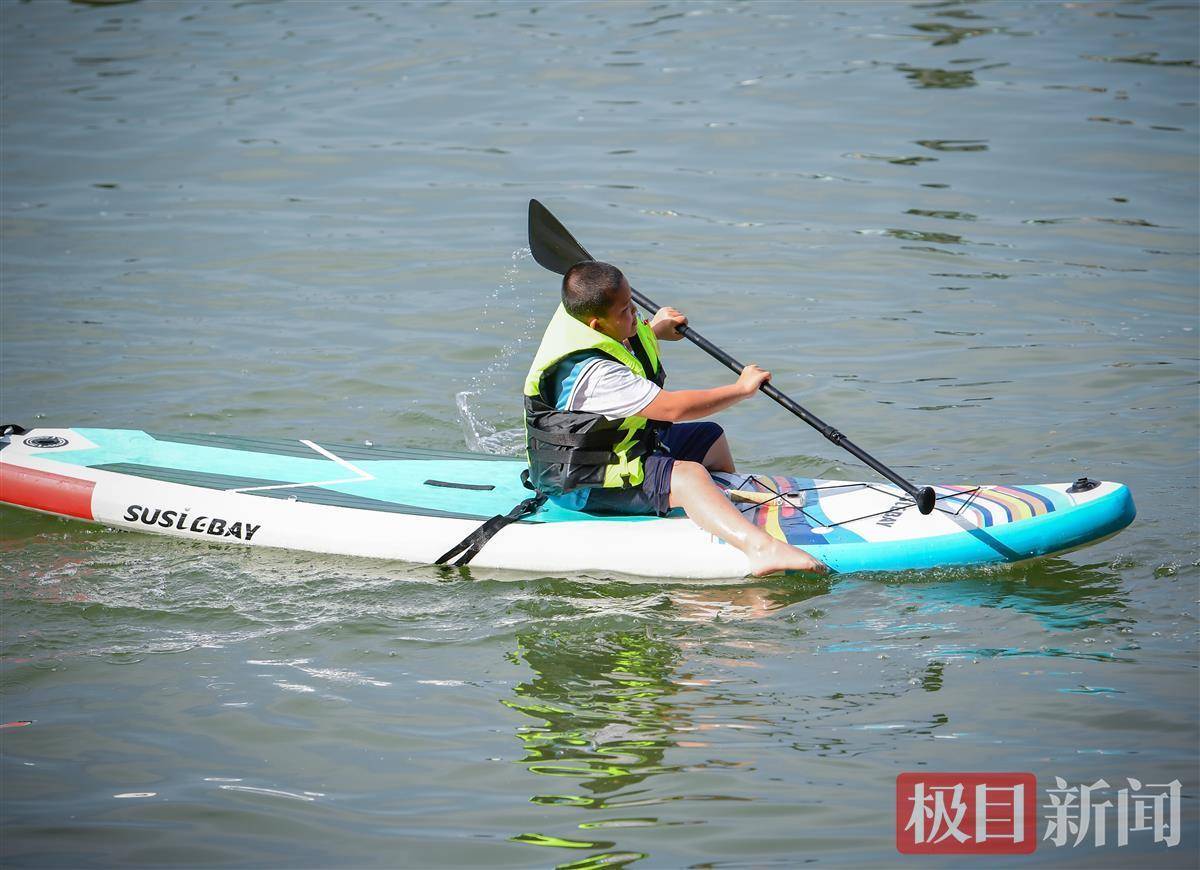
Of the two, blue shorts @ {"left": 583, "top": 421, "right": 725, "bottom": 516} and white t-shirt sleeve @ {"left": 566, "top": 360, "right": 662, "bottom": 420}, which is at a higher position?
white t-shirt sleeve @ {"left": 566, "top": 360, "right": 662, "bottom": 420}

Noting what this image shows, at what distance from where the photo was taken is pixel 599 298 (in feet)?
16.5

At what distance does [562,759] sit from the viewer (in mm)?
4098

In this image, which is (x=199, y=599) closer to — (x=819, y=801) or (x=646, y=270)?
(x=819, y=801)

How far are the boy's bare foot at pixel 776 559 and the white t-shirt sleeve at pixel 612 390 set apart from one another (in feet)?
2.40

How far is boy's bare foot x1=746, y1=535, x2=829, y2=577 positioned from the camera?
5117mm

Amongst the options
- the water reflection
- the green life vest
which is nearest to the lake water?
the water reflection

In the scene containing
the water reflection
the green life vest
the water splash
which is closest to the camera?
the water reflection

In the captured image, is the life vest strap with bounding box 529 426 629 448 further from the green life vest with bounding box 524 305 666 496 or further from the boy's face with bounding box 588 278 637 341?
the boy's face with bounding box 588 278 637 341

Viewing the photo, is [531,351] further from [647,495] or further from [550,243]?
[647,495]

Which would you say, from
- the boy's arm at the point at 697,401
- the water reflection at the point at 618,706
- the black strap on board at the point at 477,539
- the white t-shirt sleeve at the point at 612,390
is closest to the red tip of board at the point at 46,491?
A: the black strap on board at the point at 477,539

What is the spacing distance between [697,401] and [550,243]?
1.46 meters

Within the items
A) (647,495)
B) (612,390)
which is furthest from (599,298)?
(647,495)

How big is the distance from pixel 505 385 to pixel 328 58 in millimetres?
8032

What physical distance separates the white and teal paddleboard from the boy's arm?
531 mm
